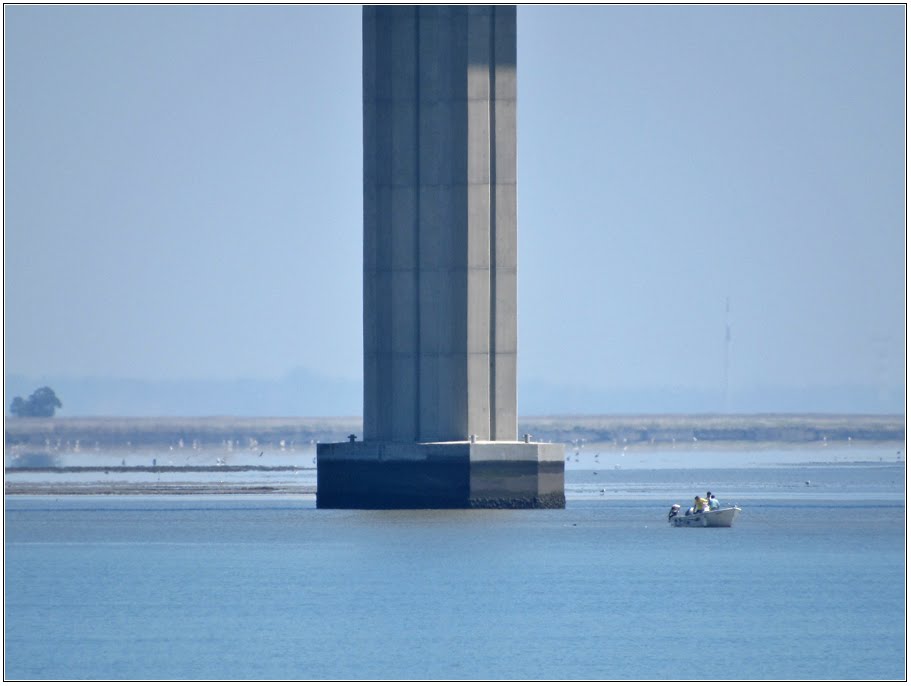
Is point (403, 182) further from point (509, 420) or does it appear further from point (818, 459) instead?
point (818, 459)

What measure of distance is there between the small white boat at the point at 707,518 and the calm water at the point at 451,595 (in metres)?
0.82

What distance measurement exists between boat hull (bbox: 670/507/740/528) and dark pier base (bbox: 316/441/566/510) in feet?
16.6

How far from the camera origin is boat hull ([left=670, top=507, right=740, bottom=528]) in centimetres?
7988

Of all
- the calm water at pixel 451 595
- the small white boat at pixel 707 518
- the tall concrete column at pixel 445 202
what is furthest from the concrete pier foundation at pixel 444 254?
the small white boat at pixel 707 518

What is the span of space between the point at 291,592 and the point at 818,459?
432 ft

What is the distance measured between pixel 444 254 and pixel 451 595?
1909cm

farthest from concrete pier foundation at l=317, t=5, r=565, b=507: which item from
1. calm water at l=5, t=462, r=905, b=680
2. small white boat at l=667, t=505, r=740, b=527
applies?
small white boat at l=667, t=505, r=740, b=527

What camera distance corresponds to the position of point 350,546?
70.0 m

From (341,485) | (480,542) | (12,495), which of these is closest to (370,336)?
(341,485)

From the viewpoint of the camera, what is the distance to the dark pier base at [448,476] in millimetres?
75312

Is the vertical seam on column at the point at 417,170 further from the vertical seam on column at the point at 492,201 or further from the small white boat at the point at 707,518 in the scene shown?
the small white boat at the point at 707,518

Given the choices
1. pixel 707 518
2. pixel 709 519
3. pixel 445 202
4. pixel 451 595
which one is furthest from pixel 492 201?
pixel 451 595

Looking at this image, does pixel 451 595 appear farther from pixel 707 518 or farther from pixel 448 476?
pixel 707 518

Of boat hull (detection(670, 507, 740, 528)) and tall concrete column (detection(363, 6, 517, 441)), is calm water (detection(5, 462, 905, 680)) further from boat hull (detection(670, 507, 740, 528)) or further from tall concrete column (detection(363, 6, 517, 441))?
tall concrete column (detection(363, 6, 517, 441))
